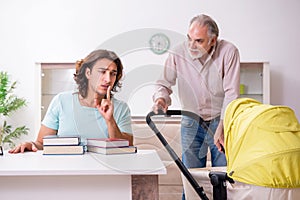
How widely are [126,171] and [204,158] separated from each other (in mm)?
1221

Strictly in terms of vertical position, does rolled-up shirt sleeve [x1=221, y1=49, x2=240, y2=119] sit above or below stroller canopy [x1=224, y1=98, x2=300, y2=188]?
above

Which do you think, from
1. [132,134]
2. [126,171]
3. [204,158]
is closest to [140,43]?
[126,171]

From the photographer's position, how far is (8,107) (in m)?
4.28

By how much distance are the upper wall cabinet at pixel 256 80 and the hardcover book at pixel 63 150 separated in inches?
104

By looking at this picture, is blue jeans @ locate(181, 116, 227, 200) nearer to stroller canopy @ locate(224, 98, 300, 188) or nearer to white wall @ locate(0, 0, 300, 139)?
stroller canopy @ locate(224, 98, 300, 188)

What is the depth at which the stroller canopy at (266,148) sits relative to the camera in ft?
5.50

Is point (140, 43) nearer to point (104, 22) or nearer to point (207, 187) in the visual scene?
point (207, 187)

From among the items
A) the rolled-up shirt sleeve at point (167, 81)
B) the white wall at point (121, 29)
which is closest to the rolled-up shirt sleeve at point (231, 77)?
the rolled-up shirt sleeve at point (167, 81)

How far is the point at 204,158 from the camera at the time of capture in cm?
265

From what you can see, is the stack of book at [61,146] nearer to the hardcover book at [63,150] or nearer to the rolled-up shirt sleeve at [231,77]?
the hardcover book at [63,150]

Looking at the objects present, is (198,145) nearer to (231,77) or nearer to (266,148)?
(231,77)

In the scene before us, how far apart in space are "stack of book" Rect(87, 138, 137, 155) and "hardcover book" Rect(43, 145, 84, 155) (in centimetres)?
6

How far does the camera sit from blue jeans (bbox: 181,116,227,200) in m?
2.41

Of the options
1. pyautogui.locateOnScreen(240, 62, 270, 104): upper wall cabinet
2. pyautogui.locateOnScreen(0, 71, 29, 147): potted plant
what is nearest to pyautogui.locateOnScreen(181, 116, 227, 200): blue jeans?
pyautogui.locateOnScreen(240, 62, 270, 104): upper wall cabinet
